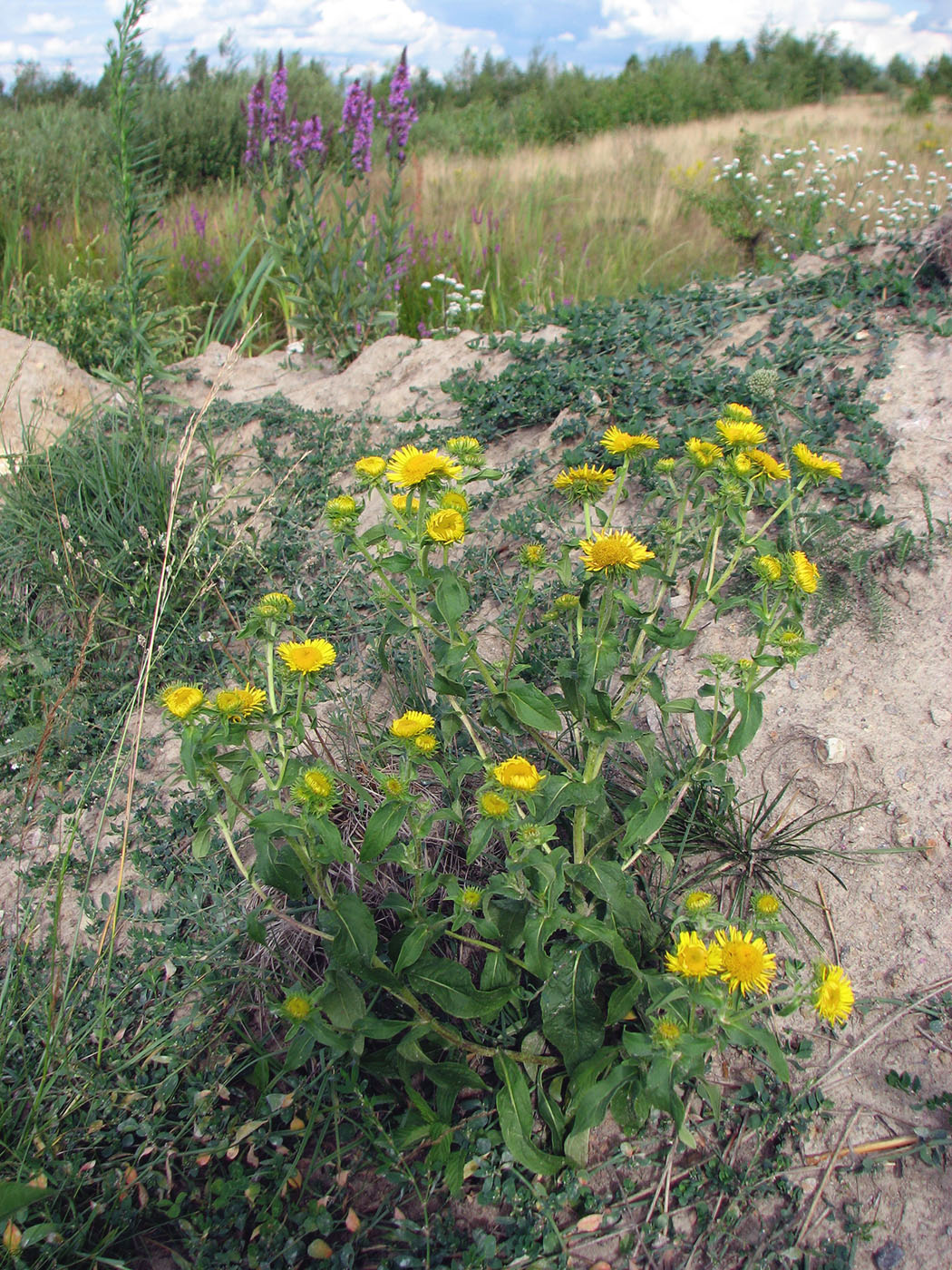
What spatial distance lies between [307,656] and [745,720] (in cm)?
85

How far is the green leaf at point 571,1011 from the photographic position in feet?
5.57

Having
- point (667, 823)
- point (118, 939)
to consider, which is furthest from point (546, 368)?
point (118, 939)

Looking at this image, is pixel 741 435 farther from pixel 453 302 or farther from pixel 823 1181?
pixel 453 302

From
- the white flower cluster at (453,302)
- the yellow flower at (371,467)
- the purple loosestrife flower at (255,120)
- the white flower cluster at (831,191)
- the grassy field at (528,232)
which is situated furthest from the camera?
the white flower cluster at (831,191)

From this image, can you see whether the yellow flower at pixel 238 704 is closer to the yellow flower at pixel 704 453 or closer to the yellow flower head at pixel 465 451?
the yellow flower head at pixel 465 451

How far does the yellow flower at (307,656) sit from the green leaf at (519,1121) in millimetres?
916

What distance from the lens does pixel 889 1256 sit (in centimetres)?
156

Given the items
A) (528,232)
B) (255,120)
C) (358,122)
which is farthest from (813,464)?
(528,232)

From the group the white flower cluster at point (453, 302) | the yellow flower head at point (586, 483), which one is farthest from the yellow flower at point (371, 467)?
the white flower cluster at point (453, 302)

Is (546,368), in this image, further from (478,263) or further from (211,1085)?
(211,1085)

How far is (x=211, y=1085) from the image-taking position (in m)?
1.84

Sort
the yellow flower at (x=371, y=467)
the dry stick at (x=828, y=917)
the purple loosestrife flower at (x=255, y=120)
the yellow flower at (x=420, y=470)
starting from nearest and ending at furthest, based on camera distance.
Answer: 1. the yellow flower at (x=420, y=470)
2. the yellow flower at (x=371, y=467)
3. the dry stick at (x=828, y=917)
4. the purple loosestrife flower at (x=255, y=120)

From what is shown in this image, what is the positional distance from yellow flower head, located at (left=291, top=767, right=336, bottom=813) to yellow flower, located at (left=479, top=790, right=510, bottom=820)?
28cm

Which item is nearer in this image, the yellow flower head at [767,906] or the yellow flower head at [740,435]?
the yellow flower head at [767,906]
